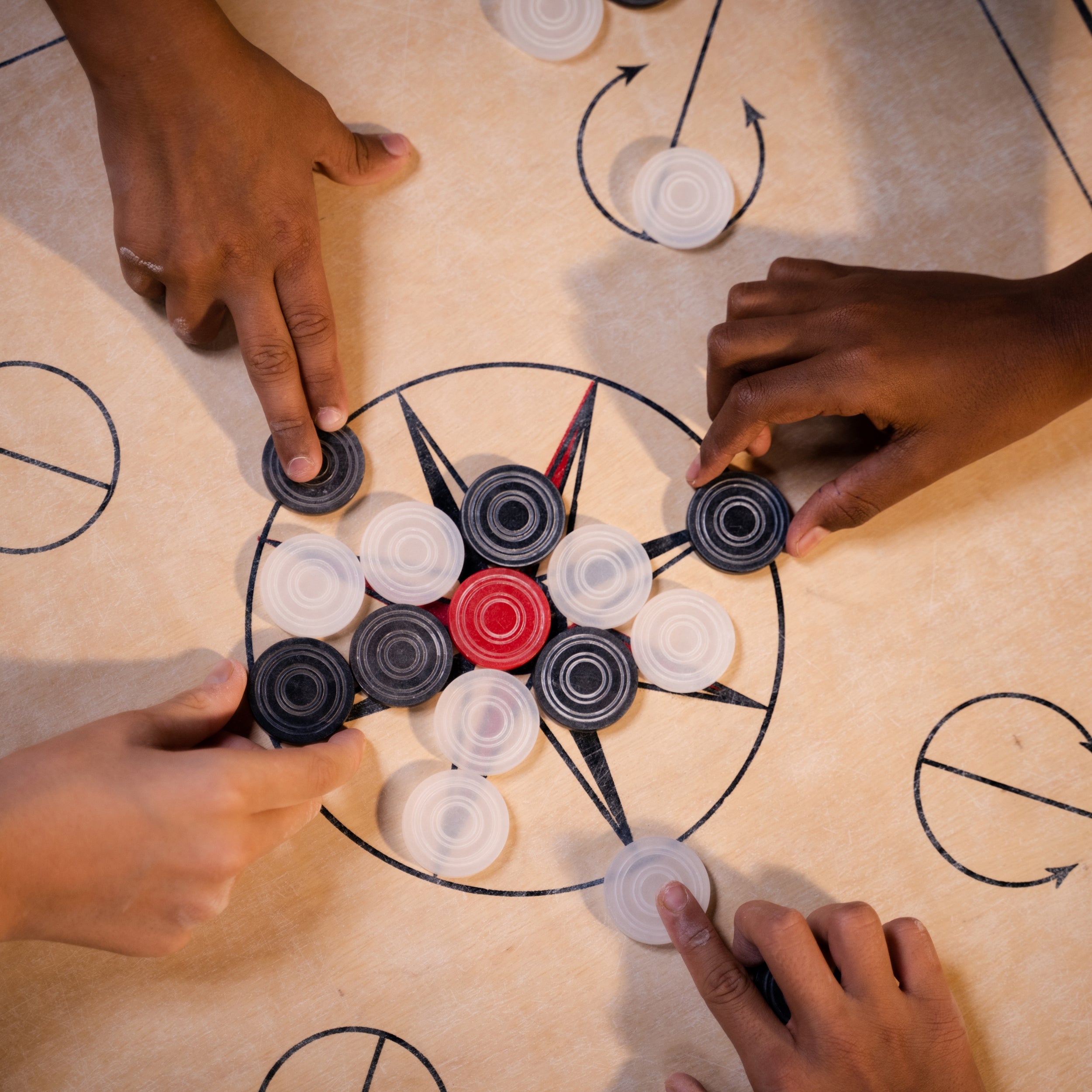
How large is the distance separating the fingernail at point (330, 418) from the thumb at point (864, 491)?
0.85 metres

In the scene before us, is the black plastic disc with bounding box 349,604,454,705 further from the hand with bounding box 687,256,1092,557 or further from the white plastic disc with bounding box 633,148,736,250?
the white plastic disc with bounding box 633,148,736,250

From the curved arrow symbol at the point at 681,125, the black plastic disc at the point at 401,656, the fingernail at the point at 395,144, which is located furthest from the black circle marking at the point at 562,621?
the fingernail at the point at 395,144

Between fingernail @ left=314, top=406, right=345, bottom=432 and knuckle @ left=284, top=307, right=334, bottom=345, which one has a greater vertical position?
knuckle @ left=284, top=307, right=334, bottom=345

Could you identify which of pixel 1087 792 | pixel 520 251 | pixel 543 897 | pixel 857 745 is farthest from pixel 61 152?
pixel 1087 792

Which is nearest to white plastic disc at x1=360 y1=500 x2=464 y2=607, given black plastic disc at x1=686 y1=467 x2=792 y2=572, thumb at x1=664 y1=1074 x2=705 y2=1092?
black plastic disc at x1=686 y1=467 x2=792 y2=572

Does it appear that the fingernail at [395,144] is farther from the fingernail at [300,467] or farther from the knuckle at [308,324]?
the fingernail at [300,467]

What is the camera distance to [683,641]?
1.61m

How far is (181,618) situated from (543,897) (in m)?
0.82

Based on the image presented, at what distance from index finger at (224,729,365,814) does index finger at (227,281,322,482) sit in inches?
19.0

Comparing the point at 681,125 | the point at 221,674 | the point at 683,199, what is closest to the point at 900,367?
the point at 683,199

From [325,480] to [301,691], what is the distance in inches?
15.0

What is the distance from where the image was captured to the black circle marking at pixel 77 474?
1623 mm

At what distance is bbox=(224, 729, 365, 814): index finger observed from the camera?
54.5 inches

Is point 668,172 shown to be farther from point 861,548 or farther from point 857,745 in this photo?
point 857,745
